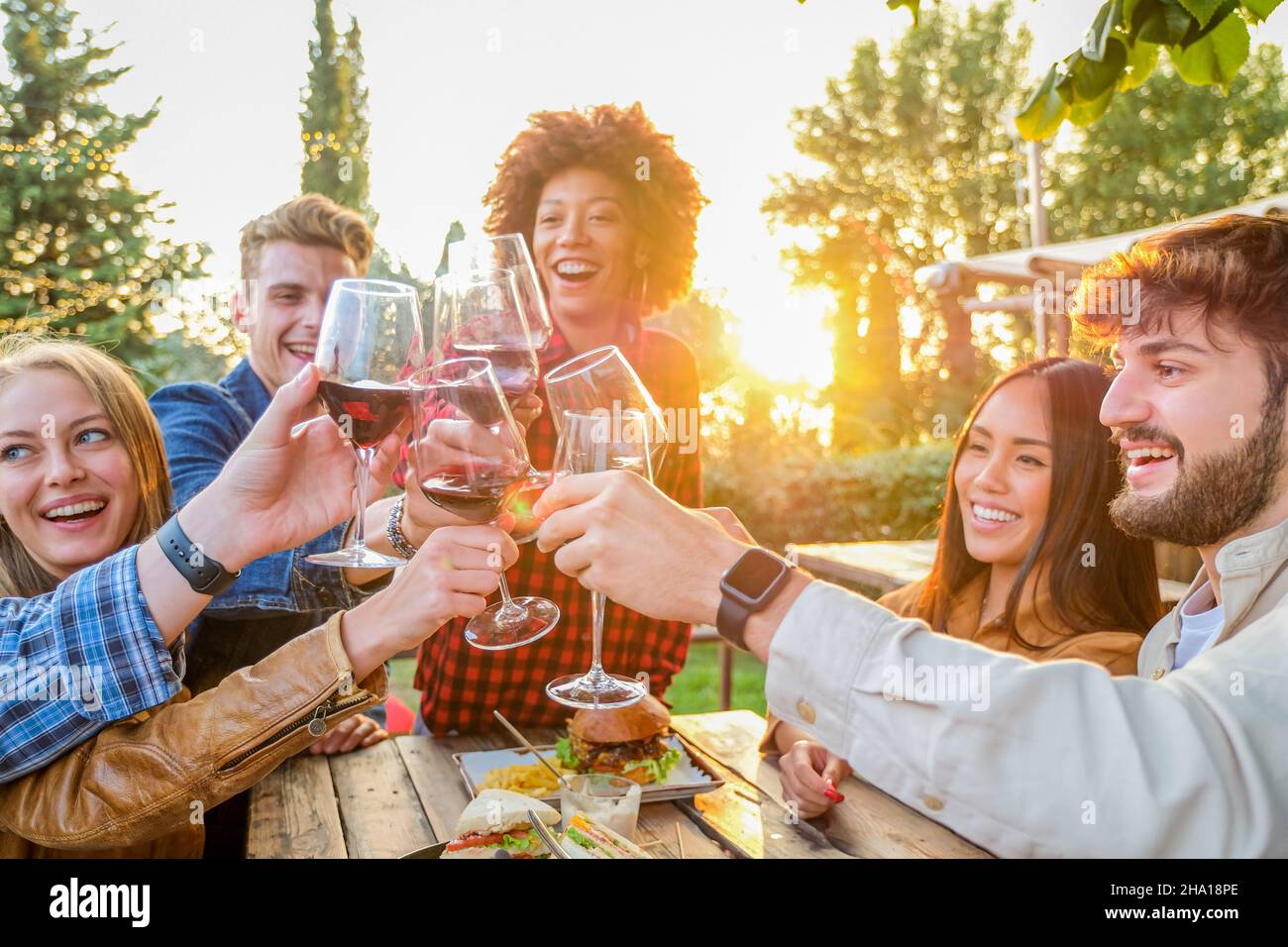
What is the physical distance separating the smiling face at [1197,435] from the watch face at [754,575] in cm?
91

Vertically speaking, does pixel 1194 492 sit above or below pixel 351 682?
above

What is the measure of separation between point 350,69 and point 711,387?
233 inches

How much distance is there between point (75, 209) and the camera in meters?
7.90

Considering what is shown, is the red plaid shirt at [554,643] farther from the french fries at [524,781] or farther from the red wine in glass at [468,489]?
the red wine in glass at [468,489]

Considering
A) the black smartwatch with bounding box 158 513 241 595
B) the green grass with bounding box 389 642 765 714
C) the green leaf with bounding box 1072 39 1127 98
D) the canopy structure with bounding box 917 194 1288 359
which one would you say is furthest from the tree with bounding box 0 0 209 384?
the green leaf with bounding box 1072 39 1127 98

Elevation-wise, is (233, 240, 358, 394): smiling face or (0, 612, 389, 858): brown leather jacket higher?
(233, 240, 358, 394): smiling face

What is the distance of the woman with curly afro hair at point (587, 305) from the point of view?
2598 mm

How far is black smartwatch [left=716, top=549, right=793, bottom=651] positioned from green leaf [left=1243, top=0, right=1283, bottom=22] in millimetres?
1269

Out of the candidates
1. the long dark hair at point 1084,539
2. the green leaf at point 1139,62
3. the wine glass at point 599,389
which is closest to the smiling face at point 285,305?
the wine glass at point 599,389

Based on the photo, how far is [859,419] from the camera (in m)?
15.5

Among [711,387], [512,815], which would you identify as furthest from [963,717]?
[711,387]

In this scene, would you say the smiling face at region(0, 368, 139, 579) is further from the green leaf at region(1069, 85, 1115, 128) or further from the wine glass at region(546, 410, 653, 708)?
the green leaf at region(1069, 85, 1115, 128)

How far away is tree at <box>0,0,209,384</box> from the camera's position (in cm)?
754
